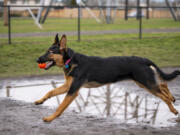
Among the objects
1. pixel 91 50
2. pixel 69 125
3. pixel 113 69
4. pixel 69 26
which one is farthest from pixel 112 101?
pixel 69 26

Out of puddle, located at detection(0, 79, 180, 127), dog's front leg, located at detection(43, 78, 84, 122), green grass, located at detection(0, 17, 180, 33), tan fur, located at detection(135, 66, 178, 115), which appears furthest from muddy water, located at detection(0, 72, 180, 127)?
green grass, located at detection(0, 17, 180, 33)

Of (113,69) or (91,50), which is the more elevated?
(113,69)

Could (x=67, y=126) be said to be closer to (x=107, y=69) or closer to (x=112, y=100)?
(x=107, y=69)

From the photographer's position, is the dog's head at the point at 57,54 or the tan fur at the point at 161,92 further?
the tan fur at the point at 161,92

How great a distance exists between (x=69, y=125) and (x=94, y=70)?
1.08 meters

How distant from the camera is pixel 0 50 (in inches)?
555

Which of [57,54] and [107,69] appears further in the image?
[107,69]

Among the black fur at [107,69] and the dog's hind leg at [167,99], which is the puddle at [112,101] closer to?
the dog's hind leg at [167,99]

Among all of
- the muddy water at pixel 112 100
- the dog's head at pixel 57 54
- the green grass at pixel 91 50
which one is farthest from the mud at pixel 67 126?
the green grass at pixel 91 50

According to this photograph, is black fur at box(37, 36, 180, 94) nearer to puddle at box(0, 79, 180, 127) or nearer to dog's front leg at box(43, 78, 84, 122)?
dog's front leg at box(43, 78, 84, 122)

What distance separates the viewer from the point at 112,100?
7.46m

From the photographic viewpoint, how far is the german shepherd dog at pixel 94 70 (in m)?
5.84

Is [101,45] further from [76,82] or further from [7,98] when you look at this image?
[76,82]

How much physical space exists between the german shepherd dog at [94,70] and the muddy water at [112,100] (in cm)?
56
